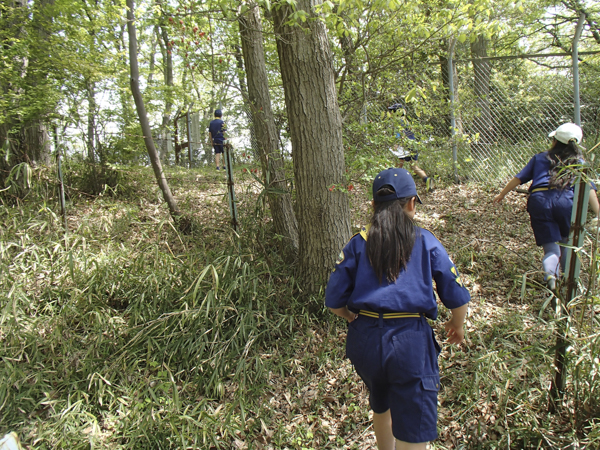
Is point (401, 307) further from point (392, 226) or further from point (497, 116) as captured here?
point (497, 116)

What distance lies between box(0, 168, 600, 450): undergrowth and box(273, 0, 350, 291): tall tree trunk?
58 centimetres

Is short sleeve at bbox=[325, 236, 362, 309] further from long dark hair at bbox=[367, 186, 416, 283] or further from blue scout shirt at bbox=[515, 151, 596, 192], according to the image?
blue scout shirt at bbox=[515, 151, 596, 192]

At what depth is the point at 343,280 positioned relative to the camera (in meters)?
1.95

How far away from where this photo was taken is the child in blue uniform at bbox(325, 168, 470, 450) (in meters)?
1.72

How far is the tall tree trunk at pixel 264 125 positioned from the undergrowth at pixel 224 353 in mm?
272

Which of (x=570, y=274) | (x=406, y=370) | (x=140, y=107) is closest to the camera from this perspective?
(x=406, y=370)

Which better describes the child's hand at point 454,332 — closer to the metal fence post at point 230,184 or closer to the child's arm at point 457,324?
the child's arm at point 457,324

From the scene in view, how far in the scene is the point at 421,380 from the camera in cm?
173

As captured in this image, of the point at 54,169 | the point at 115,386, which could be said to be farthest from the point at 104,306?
the point at 54,169

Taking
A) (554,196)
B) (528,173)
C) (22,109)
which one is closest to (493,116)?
(528,173)

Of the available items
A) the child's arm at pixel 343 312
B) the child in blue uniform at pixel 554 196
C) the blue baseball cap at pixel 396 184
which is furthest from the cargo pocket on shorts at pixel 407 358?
the child in blue uniform at pixel 554 196

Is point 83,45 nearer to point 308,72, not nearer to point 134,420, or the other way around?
point 308,72

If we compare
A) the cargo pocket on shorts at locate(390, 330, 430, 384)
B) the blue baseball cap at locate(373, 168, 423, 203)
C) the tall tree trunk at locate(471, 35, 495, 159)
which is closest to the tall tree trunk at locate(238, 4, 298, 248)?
the blue baseball cap at locate(373, 168, 423, 203)

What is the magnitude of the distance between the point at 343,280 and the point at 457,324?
65 cm
